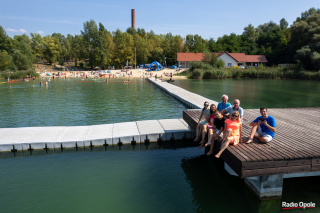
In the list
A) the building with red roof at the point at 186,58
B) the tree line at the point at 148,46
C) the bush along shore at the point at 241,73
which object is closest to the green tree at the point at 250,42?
the tree line at the point at 148,46

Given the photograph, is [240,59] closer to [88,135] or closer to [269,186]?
[88,135]

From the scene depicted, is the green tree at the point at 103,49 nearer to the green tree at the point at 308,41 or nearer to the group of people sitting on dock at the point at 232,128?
the green tree at the point at 308,41

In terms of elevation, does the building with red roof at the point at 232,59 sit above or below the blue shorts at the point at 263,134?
above

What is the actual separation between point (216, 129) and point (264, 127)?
177 centimetres

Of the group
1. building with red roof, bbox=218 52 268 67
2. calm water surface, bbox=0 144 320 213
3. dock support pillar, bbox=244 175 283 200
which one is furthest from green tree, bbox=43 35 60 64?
dock support pillar, bbox=244 175 283 200

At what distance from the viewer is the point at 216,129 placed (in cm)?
876

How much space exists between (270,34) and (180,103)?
75152mm

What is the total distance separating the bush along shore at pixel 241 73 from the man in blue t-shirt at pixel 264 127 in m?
52.0

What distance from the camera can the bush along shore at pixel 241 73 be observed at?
192 ft

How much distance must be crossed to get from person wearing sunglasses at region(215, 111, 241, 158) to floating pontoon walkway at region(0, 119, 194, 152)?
488 centimetres

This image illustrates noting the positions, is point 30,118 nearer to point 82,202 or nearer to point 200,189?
point 82,202

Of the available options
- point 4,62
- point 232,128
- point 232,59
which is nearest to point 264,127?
point 232,128

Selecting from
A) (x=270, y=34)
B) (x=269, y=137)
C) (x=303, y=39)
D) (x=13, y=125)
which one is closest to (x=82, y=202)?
(x=269, y=137)

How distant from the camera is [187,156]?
10.6 meters
